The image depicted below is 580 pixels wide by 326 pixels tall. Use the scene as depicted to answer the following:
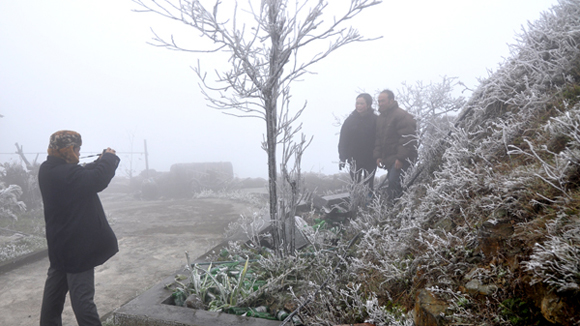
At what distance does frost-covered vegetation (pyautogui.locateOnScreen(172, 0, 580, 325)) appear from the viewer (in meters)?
1.44

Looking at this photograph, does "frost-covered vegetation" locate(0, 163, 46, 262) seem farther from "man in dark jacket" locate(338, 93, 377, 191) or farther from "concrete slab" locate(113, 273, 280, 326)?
"man in dark jacket" locate(338, 93, 377, 191)

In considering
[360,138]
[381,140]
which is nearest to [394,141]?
[381,140]

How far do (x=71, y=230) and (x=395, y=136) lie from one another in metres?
3.78

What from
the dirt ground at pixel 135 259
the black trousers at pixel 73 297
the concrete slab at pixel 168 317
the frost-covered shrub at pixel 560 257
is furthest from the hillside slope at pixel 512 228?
the dirt ground at pixel 135 259

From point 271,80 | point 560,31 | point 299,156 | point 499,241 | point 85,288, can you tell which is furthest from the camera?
point 299,156

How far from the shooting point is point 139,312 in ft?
8.89

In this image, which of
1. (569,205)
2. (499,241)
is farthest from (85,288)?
(569,205)

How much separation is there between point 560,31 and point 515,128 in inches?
45.5

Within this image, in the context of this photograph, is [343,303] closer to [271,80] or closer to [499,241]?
[499,241]

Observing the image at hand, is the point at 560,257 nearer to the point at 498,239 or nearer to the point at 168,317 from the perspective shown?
the point at 498,239

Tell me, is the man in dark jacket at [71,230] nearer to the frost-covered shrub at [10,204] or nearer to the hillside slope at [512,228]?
the hillside slope at [512,228]

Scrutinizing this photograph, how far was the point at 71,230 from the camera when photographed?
2725mm

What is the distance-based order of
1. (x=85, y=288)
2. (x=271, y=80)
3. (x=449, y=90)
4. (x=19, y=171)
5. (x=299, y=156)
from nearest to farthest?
(x=85, y=288) < (x=271, y=80) < (x=299, y=156) < (x=449, y=90) < (x=19, y=171)

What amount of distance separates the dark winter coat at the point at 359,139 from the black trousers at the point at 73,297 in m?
3.66
